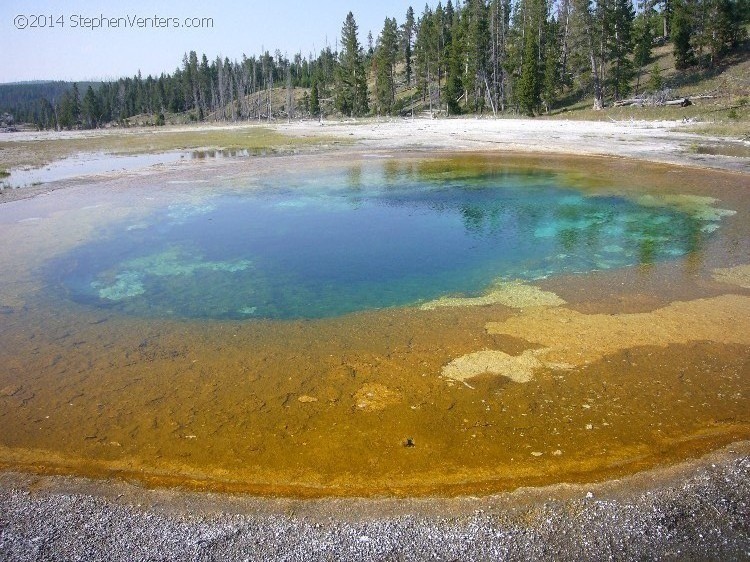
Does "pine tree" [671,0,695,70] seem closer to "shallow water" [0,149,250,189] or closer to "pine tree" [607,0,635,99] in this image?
"pine tree" [607,0,635,99]

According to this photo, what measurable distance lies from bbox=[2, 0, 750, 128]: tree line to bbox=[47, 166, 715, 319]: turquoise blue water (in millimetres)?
31957

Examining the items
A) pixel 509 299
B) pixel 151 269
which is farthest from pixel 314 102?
pixel 509 299

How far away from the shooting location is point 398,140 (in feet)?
118

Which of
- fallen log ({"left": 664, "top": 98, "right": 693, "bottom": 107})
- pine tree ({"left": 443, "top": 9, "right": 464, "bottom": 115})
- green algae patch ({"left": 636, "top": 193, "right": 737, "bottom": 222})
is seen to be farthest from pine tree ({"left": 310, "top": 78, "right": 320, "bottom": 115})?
green algae patch ({"left": 636, "top": 193, "right": 737, "bottom": 222})

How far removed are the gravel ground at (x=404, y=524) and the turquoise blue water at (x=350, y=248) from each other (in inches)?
183

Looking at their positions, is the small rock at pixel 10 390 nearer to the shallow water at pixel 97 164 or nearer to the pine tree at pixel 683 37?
the shallow water at pixel 97 164

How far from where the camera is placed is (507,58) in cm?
5578

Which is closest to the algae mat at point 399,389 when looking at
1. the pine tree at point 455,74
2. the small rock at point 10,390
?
the small rock at point 10,390

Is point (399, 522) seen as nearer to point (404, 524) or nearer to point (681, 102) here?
point (404, 524)

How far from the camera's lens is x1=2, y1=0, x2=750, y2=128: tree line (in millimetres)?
43469

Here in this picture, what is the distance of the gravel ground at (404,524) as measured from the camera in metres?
4.03

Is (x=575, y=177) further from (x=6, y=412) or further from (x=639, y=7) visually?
(x=639, y=7)

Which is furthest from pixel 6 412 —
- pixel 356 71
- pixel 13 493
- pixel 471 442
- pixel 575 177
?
pixel 356 71

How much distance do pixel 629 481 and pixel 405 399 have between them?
2376 millimetres
